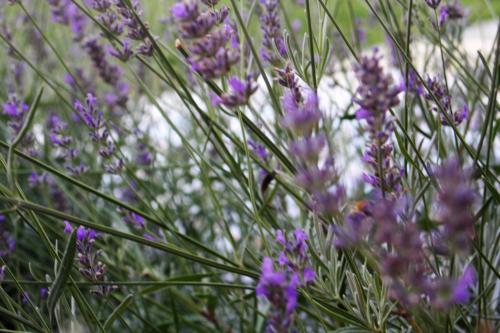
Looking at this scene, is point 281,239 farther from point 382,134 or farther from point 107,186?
point 107,186

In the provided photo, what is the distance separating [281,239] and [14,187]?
0.29 metres

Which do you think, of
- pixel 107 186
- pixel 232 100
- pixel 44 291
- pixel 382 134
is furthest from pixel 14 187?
pixel 107 186

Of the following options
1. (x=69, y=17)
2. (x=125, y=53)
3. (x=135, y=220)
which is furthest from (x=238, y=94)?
(x=69, y=17)

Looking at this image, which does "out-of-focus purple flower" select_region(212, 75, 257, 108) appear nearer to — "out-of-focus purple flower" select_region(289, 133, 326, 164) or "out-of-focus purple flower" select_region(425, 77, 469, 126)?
"out-of-focus purple flower" select_region(289, 133, 326, 164)

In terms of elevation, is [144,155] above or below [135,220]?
above

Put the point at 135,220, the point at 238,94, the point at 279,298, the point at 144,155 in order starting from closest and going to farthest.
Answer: the point at 279,298 < the point at 238,94 < the point at 135,220 < the point at 144,155

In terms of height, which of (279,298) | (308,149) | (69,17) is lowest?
(279,298)

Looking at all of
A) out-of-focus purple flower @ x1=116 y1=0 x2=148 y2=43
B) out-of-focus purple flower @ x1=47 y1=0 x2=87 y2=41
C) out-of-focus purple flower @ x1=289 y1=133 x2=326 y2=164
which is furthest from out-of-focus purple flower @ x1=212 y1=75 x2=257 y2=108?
out-of-focus purple flower @ x1=47 y1=0 x2=87 y2=41

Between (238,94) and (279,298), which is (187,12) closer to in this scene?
(238,94)

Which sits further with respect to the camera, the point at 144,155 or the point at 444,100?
the point at 144,155

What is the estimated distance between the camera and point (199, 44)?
62 cm

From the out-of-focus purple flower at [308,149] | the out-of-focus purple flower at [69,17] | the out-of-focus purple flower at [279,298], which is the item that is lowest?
the out-of-focus purple flower at [279,298]

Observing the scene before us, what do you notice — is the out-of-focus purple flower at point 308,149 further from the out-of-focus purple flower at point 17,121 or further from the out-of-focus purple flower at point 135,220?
the out-of-focus purple flower at point 17,121

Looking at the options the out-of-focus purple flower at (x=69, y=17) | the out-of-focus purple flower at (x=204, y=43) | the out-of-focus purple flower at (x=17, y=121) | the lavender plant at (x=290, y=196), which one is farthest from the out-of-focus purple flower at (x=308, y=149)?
the out-of-focus purple flower at (x=69, y=17)
